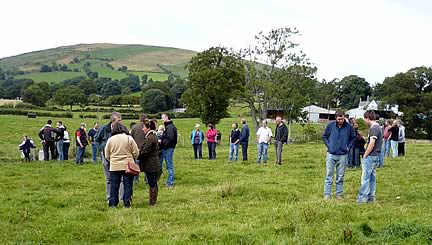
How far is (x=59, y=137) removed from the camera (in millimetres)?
21328

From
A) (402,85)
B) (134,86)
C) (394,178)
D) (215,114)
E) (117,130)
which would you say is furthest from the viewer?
(134,86)

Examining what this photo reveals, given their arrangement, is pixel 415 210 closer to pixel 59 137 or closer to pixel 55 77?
pixel 59 137

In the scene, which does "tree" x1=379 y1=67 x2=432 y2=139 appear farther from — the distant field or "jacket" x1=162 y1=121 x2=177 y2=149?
the distant field

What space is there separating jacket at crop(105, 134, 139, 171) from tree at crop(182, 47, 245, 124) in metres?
40.0

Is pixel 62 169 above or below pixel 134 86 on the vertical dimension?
below

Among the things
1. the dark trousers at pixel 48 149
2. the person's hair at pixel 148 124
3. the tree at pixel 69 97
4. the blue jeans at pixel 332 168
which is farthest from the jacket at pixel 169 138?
the tree at pixel 69 97

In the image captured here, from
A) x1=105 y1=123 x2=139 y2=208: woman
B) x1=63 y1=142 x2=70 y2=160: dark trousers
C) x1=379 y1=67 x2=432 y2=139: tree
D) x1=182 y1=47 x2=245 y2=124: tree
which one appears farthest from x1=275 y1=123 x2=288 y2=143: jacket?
x1=379 y1=67 x2=432 y2=139: tree

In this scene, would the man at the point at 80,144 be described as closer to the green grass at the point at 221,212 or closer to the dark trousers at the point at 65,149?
the dark trousers at the point at 65,149

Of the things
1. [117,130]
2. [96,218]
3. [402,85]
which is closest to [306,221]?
[96,218]

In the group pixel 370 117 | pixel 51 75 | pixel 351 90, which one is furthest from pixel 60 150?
pixel 51 75

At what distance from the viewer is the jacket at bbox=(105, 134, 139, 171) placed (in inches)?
372

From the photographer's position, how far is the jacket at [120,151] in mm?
9461

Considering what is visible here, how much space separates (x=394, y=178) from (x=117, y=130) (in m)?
8.64

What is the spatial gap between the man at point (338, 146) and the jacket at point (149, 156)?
12.5 ft
